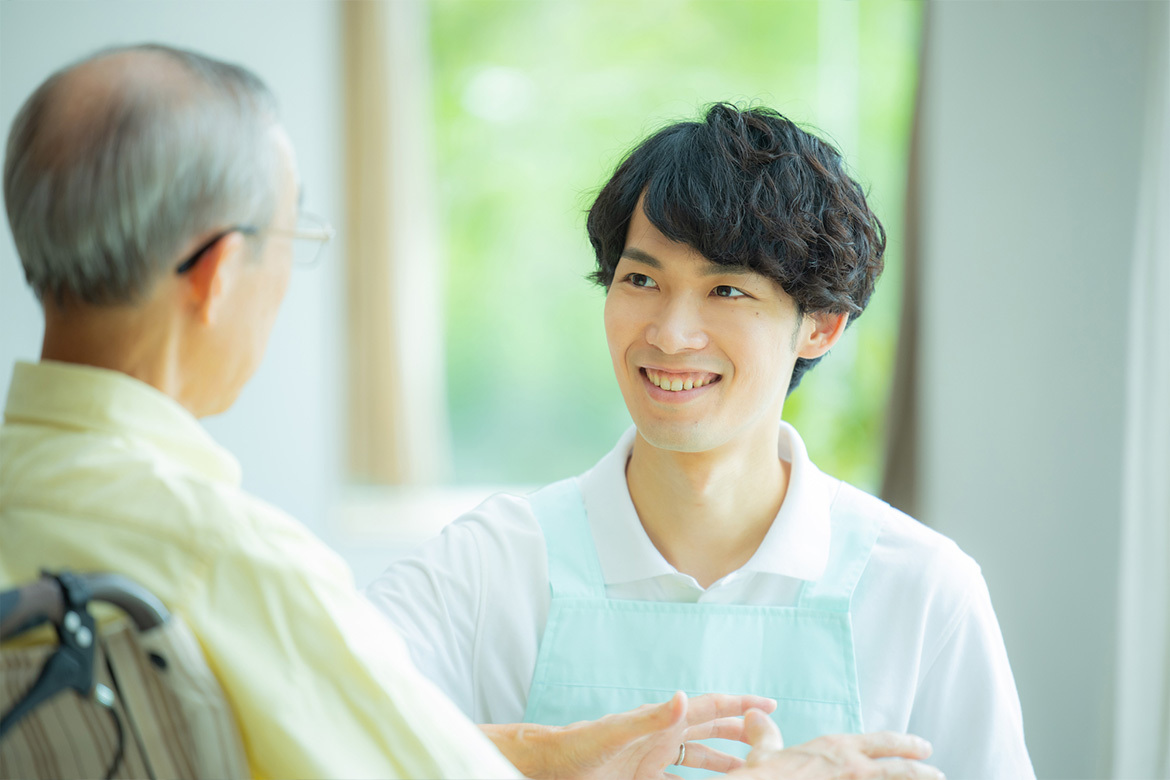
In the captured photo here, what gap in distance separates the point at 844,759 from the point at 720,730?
207 millimetres

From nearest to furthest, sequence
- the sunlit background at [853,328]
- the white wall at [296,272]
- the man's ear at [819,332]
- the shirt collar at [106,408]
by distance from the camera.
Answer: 1. the shirt collar at [106,408]
2. the man's ear at [819,332]
3. the sunlit background at [853,328]
4. the white wall at [296,272]

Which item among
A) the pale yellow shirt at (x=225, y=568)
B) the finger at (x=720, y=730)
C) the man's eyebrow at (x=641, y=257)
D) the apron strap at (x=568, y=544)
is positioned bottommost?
the finger at (x=720, y=730)

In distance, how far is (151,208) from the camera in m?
0.85

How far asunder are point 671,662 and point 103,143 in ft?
3.36

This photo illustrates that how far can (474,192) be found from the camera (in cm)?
417

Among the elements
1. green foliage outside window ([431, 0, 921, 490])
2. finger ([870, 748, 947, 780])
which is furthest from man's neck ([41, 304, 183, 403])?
green foliage outside window ([431, 0, 921, 490])

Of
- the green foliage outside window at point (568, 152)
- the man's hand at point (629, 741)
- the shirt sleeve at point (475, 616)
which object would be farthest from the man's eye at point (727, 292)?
the green foliage outside window at point (568, 152)

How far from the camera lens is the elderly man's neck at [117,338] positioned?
0.89 m

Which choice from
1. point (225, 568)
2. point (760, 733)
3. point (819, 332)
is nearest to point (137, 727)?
point (225, 568)

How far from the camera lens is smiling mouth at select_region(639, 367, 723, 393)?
1.51 m

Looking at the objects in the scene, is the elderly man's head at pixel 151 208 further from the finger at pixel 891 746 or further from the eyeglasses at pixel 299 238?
the finger at pixel 891 746

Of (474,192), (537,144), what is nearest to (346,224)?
(474,192)

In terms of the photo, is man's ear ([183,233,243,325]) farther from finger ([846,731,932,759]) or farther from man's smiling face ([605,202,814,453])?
finger ([846,731,932,759])

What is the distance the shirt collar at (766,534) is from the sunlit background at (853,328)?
1.96 feet
